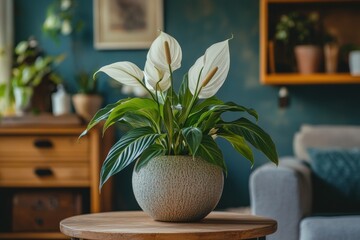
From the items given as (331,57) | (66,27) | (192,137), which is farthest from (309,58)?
(192,137)

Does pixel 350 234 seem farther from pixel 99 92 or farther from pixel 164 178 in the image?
pixel 99 92

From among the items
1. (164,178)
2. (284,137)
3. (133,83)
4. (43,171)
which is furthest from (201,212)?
(284,137)

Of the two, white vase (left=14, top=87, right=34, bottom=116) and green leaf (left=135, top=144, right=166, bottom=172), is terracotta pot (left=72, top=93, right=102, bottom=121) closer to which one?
white vase (left=14, top=87, right=34, bottom=116)

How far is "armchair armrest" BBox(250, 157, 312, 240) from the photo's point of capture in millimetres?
3043

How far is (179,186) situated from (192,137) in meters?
0.16

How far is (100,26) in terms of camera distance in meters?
4.25

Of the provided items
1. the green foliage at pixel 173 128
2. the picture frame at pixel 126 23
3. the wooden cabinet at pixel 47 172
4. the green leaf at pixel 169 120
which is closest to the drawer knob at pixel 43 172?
the wooden cabinet at pixel 47 172

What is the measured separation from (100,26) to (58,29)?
245 mm

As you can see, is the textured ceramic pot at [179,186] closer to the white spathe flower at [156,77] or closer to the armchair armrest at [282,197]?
the white spathe flower at [156,77]

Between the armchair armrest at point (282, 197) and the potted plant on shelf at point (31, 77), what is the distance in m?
1.49

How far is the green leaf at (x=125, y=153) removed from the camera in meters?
1.94

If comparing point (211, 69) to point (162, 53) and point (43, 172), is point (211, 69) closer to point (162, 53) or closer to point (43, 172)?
point (162, 53)

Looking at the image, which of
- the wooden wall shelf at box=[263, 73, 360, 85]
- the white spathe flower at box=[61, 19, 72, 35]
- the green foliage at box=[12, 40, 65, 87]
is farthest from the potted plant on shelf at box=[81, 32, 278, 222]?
the white spathe flower at box=[61, 19, 72, 35]

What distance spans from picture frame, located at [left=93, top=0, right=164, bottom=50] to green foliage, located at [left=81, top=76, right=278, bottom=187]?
85.5 inches
